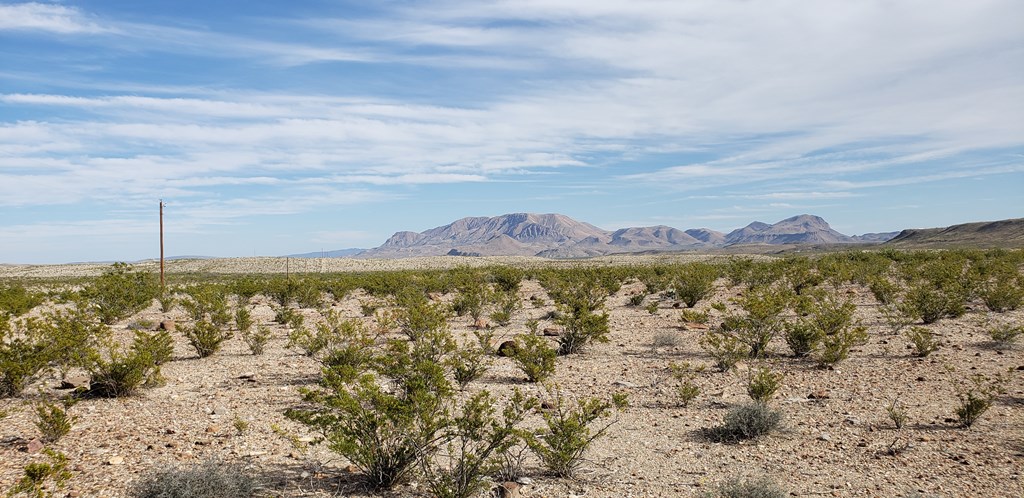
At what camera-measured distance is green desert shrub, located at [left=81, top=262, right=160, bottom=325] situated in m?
21.0

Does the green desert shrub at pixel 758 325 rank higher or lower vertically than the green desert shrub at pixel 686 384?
higher

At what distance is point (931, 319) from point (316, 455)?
1759 centimetres

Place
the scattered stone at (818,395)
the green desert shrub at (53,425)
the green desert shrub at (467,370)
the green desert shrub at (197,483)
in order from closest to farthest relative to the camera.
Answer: the green desert shrub at (197,483), the green desert shrub at (53,425), the scattered stone at (818,395), the green desert shrub at (467,370)

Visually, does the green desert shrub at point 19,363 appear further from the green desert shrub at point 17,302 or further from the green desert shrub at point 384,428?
→ the green desert shrub at point 17,302

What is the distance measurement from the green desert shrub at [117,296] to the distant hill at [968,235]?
409ft

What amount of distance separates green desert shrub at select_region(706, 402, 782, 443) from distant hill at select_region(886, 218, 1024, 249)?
122591 millimetres

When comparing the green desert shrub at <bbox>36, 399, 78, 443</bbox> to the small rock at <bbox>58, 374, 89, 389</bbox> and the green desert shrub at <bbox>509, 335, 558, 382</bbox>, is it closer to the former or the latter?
the small rock at <bbox>58, 374, 89, 389</bbox>

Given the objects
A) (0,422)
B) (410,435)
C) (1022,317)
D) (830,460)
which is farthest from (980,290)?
(0,422)

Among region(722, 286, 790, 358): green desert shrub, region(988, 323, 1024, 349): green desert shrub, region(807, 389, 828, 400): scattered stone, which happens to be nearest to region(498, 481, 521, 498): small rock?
region(807, 389, 828, 400): scattered stone

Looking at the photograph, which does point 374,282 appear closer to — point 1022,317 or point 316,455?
point 316,455

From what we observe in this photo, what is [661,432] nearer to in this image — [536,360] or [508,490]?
[508,490]

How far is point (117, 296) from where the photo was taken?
21875 millimetres

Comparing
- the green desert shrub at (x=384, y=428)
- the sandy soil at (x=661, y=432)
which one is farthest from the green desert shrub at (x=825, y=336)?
the green desert shrub at (x=384, y=428)

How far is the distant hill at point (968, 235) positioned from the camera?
115 m
